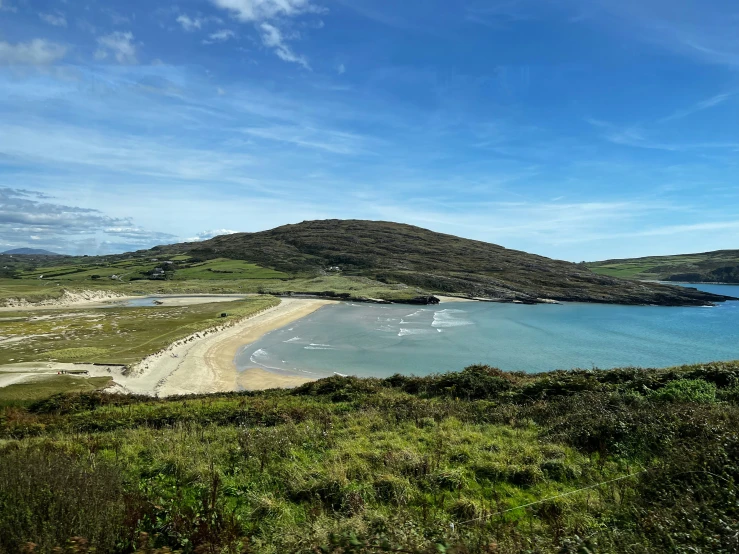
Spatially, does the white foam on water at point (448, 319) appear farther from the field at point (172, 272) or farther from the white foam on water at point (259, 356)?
the field at point (172, 272)

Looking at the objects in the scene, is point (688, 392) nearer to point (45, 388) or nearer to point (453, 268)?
point (45, 388)

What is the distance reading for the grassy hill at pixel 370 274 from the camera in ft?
385

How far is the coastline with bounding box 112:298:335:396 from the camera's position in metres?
29.7

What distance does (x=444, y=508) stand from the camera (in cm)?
664

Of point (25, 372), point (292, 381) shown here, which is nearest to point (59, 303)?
point (25, 372)

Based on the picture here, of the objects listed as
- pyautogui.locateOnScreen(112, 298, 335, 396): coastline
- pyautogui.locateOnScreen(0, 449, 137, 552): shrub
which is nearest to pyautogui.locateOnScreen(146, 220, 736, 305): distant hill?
pyautogui.locateOnScreen(112, 298, 335, 396): coastline

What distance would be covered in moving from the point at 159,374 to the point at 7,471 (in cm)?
3047

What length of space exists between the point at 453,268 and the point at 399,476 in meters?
148

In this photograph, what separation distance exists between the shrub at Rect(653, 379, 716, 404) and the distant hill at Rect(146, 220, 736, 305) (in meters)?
105

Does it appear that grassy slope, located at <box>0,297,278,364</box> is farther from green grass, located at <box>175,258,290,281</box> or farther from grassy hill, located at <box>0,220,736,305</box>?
green grass, located at <box>175,258,290,281</box>

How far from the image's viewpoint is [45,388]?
26.1 meters

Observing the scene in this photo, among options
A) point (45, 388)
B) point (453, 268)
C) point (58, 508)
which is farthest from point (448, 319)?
point (453, 268)

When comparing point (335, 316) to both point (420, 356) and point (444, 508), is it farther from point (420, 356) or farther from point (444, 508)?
point (444, 508)

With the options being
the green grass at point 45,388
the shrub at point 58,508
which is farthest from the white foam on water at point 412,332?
the shrub at point 58,508
